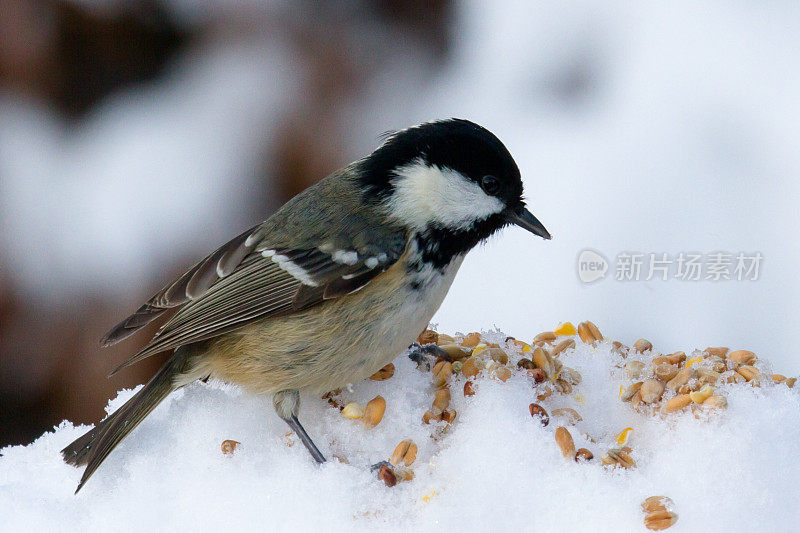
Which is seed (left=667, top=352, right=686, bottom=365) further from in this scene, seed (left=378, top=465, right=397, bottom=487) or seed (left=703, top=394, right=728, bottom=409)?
seed (left=378, top=465, right=397, bottom=487)

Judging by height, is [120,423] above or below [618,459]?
below

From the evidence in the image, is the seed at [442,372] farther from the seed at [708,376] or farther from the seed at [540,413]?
the seed at [708,376]

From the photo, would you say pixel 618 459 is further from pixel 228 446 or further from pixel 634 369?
pixel 228 446

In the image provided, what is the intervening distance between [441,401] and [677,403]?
295mm

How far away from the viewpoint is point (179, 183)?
1696mm

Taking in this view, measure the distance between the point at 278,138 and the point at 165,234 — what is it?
316 millimetres

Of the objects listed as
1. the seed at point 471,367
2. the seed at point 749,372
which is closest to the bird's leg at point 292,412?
the seed at point 471,367

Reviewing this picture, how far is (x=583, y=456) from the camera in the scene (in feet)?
3.17

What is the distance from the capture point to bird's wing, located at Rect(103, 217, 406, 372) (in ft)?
3.76

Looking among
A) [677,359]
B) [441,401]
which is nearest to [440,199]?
[441,401]

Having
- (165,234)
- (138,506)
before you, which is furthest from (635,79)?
(138,506)

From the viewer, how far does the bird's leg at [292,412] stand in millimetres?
1039

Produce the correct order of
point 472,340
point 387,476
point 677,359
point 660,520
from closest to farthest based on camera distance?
point 660,520
point 387,476
point 677,359
point 472,340

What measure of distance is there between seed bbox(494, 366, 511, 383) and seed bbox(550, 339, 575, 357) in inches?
6.2
